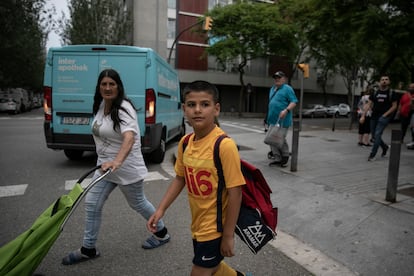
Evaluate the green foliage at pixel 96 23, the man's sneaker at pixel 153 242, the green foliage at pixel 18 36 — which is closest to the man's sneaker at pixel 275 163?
the man's sneaker at pixel 153 242

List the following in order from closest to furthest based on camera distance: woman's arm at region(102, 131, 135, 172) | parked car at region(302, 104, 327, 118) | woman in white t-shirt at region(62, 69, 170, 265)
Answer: woman's arm at region(102, 131, 135, 172) → woman in white t-shirt at region(62, 69, 170, 265) → parked car at region(302, 104, 327, 118)

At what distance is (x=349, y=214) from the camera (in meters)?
3.96

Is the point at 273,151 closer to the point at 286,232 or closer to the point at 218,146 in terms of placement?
the point at 286,232

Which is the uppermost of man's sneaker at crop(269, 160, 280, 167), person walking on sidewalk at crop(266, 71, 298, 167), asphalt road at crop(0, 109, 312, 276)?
person walking on sidewalk at crop(266, 71, 298, 167)

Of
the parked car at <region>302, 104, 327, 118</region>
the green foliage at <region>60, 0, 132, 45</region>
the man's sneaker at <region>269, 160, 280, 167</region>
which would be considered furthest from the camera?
the parked car at <region>302, 104, 327, 118</region>

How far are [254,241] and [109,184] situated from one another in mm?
1532

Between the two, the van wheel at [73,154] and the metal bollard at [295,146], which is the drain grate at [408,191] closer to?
the metal bollard at [295,146]

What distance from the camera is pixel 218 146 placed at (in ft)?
5.91

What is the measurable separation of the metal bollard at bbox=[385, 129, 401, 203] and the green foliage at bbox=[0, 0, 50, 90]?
20.8 m

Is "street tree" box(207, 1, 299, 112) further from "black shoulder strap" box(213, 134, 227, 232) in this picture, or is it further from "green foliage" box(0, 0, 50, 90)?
"black shoulder strap" box(213, 134, 227, 232)

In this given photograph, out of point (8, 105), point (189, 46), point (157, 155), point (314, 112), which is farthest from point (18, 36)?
point (314, 112)

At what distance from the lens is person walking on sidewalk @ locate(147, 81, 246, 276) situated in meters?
1.79

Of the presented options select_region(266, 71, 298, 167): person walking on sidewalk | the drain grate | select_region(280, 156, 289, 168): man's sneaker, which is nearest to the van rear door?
select_region(266, 71, 298, 167): person walking on sidewalk

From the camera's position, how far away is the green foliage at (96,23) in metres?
26.0
